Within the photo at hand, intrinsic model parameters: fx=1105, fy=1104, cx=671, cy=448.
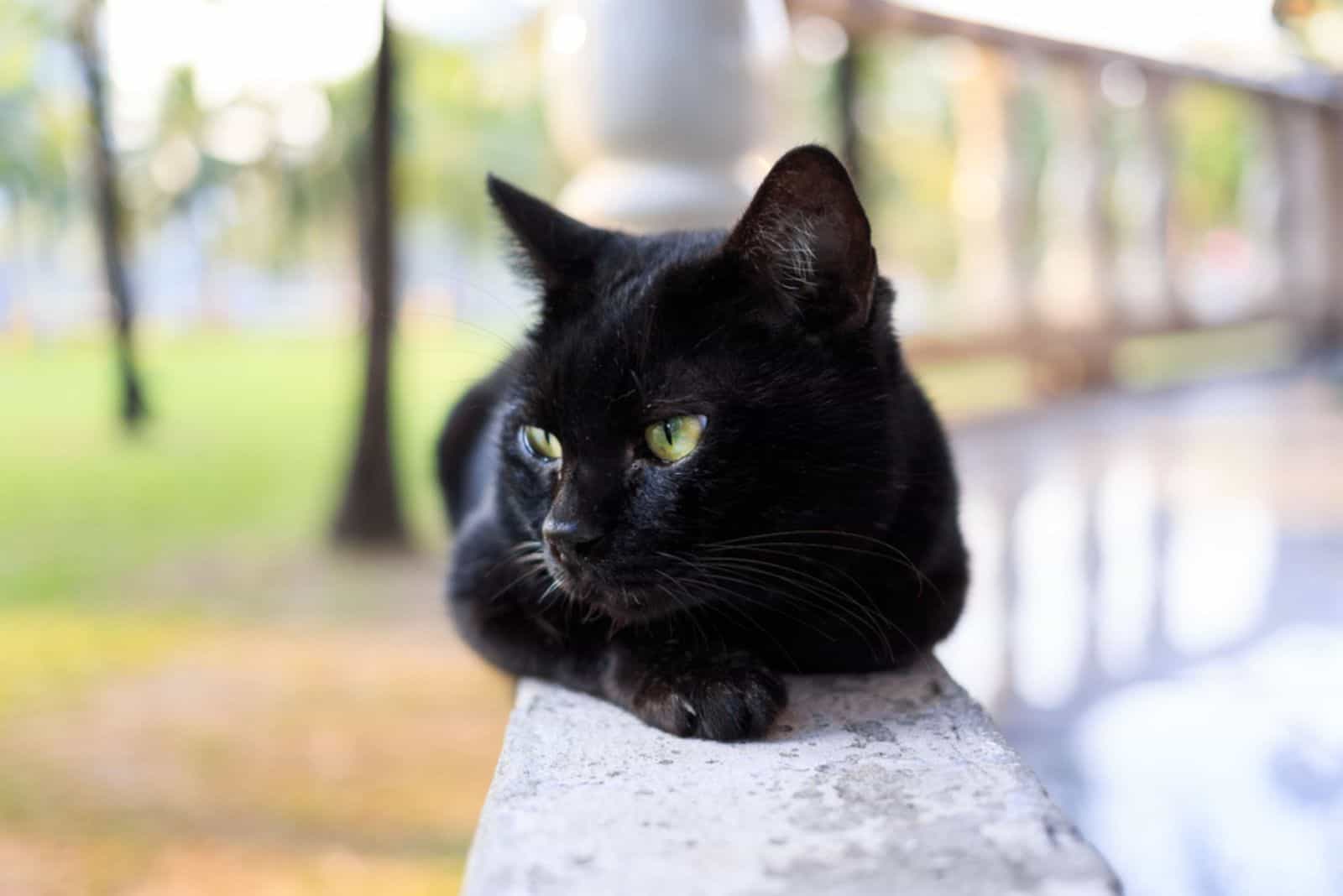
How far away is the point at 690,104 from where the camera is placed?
1856mm

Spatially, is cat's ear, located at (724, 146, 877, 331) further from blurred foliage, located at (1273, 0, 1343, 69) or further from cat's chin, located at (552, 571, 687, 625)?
blurred foliage, located at (1273, 0, 1343, 69)

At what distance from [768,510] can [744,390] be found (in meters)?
0.10

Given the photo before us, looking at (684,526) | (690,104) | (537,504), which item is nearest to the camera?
(684,526)

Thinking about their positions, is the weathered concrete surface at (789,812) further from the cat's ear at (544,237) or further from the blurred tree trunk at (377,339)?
the blurred tree trunk at (377,339)

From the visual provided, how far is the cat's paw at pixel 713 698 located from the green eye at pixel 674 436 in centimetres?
17

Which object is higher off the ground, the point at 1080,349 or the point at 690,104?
the point at 690,104

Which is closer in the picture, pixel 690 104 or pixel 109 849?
pixel 109 849

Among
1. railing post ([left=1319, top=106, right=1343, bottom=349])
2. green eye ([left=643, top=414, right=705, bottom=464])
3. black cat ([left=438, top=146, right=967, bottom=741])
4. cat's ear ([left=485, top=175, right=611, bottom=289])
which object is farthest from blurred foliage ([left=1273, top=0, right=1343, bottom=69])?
railing post ([left=1319, top=106, right=1343, bottom=349])

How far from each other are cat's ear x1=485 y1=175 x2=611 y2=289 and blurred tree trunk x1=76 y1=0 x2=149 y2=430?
1.34m

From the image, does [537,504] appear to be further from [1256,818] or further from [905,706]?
[1256,818]

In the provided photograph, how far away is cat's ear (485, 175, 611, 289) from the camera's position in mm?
998

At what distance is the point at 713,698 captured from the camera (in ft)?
2.73

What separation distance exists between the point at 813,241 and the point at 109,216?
1.67 metres

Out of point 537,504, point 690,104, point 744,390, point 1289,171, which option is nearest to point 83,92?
point 690,104
